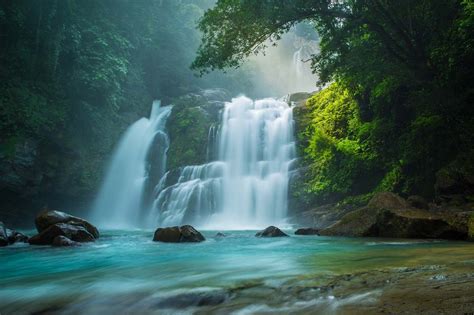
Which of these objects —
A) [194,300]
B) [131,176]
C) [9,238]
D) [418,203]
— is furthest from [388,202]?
[131,176]

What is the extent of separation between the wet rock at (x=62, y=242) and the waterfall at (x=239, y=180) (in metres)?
9.39

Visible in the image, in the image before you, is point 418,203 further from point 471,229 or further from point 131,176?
A: point 131,176

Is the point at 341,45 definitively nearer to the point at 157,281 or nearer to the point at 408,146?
the point at 408,146

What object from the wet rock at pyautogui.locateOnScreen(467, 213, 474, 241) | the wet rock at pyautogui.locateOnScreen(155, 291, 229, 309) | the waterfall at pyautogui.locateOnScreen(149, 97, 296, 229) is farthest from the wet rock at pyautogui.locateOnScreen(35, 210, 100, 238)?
the wet rock at pyautogui.locateOnScreen(467, 213, 474, 241)

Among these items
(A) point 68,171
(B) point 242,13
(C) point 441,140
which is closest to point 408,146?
(C) point 441,140

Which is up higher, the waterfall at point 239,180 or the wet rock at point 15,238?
the waterfall at point 239,180

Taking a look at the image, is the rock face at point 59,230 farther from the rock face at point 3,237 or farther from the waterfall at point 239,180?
the waterfall at point 239,180

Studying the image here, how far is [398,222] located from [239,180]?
13.4 metres

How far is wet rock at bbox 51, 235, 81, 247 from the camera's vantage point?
9.45 metres

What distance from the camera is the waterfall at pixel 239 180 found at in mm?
19484

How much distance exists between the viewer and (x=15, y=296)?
370 cm

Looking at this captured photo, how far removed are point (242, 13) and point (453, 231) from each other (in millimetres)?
8442

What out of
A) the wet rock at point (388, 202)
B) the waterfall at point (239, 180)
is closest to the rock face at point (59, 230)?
the wet rock at point (388, 202)

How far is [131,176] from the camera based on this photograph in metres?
25.8
